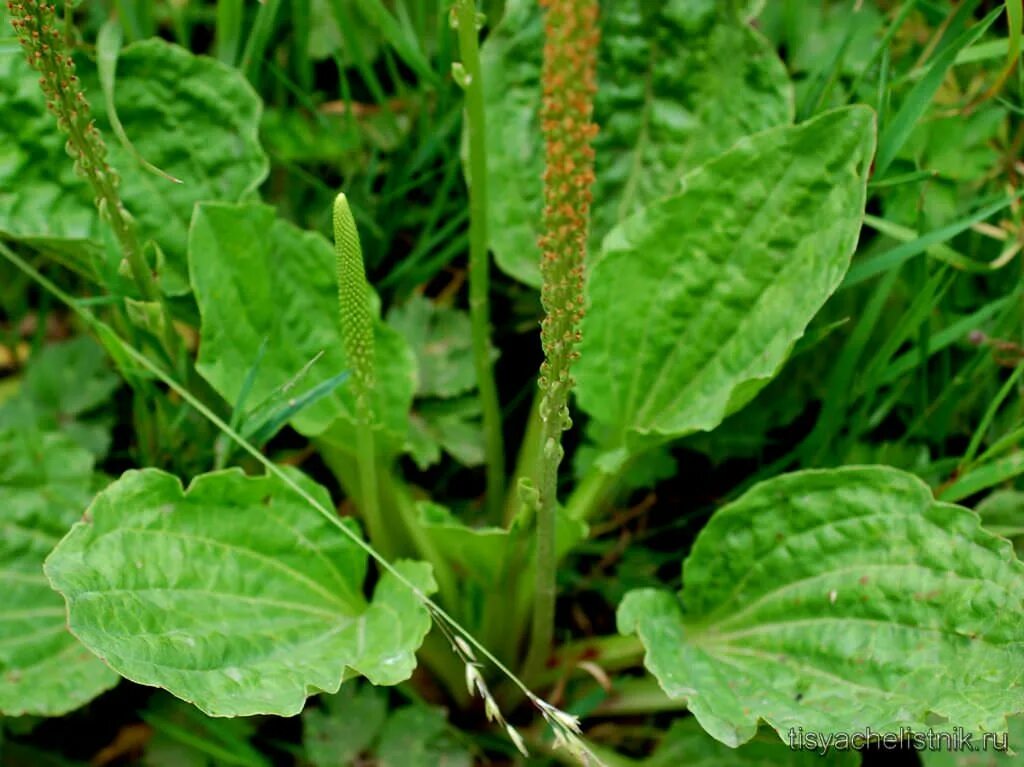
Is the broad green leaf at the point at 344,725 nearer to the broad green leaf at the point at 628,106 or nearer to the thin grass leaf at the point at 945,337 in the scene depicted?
Answer: the broad green leaf at the point at 628,106

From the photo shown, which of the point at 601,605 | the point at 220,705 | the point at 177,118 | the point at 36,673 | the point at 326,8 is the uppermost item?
the point at 326,8

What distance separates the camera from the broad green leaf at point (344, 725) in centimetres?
197

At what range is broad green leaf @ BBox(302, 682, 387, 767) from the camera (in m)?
1.97

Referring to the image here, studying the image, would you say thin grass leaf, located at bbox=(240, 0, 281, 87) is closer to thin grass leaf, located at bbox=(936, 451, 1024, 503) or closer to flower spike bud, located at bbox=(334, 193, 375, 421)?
flower spike bud, located at bbox=(334, 193, 375, 421)

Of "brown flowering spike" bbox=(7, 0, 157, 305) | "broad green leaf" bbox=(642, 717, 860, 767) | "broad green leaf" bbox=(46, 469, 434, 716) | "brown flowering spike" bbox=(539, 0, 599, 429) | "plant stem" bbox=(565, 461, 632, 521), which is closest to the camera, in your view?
"brown flowering spike" bbox=(539, 0, 599, 429)

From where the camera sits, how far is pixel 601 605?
2352 millimetres

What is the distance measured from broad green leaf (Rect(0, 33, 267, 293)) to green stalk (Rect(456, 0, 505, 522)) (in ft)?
1.70

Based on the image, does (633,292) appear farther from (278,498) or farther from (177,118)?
(177,118)

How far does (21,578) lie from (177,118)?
1.01m

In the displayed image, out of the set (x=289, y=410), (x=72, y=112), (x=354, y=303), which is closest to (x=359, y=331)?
(x=354, y=303)

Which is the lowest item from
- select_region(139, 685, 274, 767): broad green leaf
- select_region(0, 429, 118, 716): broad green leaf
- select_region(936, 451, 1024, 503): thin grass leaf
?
select_region(139, 685, 274, 767): broad green leaf

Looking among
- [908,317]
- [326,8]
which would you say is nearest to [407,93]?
[326,8]

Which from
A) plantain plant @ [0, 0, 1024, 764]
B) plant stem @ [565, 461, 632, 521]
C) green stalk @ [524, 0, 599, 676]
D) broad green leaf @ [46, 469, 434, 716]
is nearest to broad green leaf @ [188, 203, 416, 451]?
plantain plant @ [0, 0, 1024, 764]

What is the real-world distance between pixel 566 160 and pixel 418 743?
4.28ft
